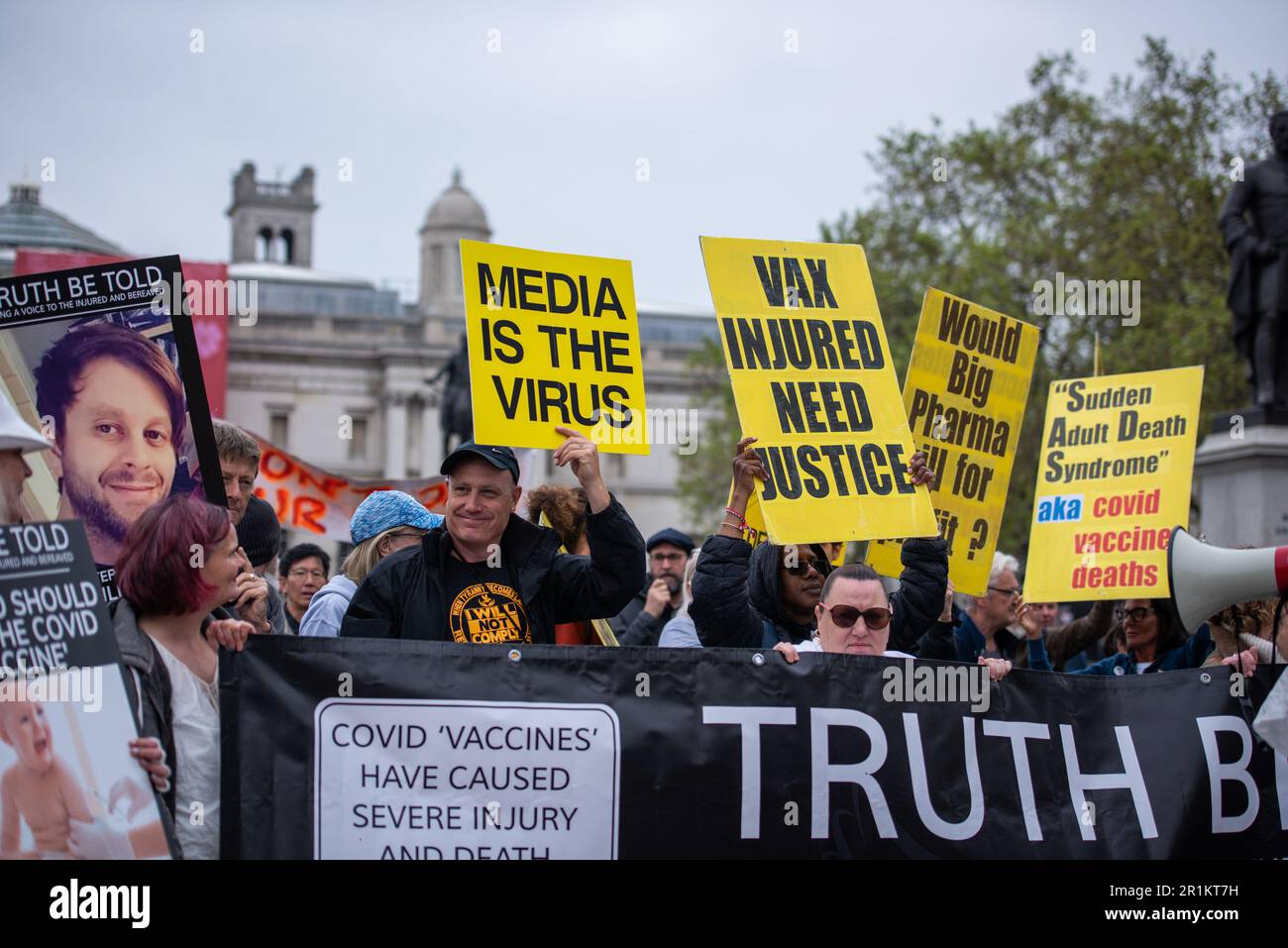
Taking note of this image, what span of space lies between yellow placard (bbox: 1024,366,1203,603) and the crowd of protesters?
0.57 m

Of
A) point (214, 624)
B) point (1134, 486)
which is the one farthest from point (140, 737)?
point (1134, 486)

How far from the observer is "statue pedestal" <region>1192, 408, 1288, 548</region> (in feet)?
44.3

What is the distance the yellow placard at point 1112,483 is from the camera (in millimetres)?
8039

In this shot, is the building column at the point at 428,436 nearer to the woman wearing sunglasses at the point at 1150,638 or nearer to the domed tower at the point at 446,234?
the domed tower at the point at 446,234

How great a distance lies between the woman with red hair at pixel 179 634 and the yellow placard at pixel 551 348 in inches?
50.8

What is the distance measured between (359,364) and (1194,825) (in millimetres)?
73987

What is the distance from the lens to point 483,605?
5289mm

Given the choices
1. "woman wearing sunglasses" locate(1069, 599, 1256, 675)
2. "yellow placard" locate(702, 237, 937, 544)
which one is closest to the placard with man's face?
"yellow placard" locate(702, 237, 937, 544)

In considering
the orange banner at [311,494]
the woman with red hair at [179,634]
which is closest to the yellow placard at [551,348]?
the woman with red hair at [179,634]

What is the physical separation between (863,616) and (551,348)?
141 centimetres

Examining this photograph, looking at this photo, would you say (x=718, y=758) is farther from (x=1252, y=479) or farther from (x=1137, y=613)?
(x=1252, y=479)

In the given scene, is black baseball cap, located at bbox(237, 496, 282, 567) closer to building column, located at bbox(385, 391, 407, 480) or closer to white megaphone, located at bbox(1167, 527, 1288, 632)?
white megaphone, located at bbox(1167, 527, 1288, 632)

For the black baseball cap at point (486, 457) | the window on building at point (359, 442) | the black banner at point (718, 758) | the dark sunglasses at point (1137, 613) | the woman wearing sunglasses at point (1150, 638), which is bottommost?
the black banner at point (718, 758)
